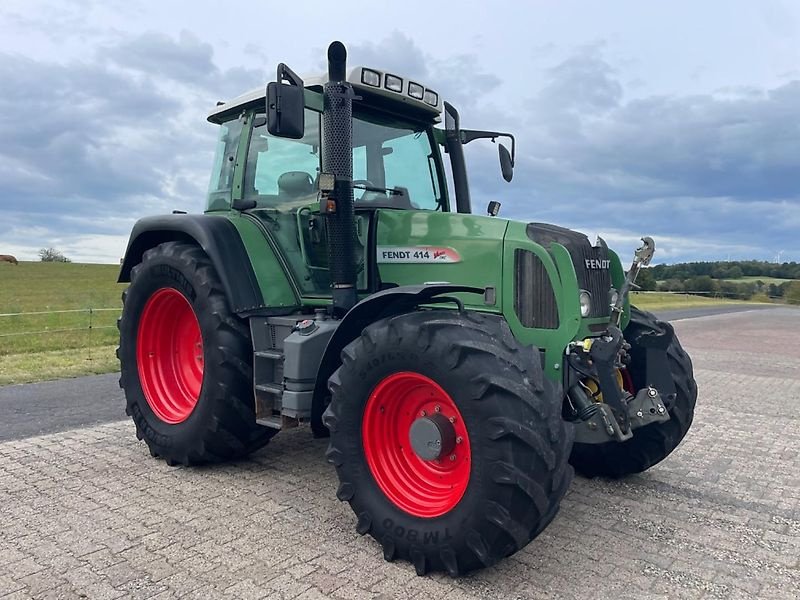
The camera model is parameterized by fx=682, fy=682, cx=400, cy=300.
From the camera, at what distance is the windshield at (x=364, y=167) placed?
191 inches

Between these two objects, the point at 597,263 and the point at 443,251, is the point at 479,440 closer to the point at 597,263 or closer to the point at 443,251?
the point at 443,251

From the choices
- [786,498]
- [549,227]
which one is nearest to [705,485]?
[786,498]

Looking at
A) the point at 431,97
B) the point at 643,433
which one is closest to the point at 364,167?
the point at 431,97

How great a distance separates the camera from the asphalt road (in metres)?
6.21

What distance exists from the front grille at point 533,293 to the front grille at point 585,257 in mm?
180

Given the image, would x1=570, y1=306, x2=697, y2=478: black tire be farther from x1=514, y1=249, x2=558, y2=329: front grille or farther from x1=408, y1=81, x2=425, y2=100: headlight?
x1=408, y1=81, x2=425, y2=100: headlight

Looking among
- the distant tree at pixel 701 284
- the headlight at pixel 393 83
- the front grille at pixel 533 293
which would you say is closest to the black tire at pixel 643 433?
the front grille at pixel 533 293

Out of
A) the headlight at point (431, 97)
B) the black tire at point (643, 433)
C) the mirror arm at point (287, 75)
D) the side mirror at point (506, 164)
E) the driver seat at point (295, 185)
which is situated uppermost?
the headlight at point (431, 97)

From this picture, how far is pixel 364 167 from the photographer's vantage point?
491 centimetres

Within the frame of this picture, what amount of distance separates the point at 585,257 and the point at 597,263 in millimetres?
170

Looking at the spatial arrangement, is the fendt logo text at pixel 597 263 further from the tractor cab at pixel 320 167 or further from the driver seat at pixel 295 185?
the driver seat at pixel 295 185

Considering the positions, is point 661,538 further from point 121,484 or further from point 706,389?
point 706,389

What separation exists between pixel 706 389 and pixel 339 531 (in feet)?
24.2

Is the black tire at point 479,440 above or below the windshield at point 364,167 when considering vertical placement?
below
